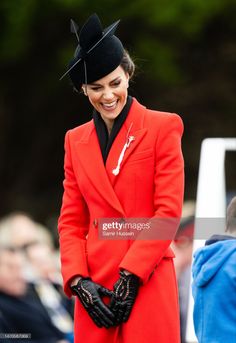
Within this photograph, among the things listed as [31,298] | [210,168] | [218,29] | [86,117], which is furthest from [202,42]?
[210,168]

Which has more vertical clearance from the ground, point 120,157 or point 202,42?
point 120,157

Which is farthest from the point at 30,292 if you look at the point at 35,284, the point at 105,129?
the point at 105,129

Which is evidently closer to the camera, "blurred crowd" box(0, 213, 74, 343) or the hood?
the hood

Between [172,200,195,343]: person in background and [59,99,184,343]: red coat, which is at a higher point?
[59,99,184,343]: red coat

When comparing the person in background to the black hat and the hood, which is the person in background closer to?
the hood

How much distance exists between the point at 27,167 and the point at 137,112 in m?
A: 8.19

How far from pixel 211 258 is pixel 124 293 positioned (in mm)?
378

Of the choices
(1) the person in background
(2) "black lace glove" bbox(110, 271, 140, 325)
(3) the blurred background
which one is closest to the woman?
(2) "black lace glove" bbox(110, 271, 140, 325)


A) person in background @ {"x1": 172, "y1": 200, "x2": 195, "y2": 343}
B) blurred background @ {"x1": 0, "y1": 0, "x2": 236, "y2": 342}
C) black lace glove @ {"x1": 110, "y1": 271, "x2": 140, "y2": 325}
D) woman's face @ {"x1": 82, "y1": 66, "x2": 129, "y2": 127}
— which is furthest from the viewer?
blurred background @ {"x1": 0, "y1": 0, "x2": 236, "y2": 342}

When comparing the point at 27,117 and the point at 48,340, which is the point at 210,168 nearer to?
the point at 48,340

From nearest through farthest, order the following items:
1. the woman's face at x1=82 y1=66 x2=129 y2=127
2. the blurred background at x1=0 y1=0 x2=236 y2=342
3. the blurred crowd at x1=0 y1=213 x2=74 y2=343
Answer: the woman's face at x1=82 y1=66 x2=129 y2=127, the blurred crowd at x1=0 y1=213 x2=74 y2=343, the blurred background at x1=0 y1=0 x2=236 y2=342

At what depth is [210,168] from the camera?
597cm

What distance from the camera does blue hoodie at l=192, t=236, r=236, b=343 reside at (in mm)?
4684

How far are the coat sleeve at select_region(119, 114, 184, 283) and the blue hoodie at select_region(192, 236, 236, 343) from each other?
179 mm
